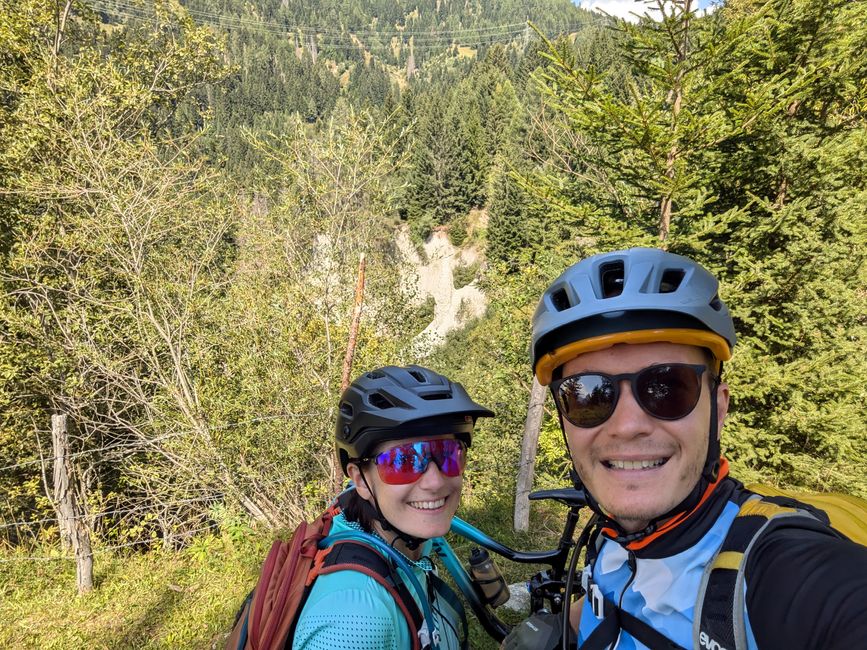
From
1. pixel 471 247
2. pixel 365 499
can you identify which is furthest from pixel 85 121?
pixel 471 247

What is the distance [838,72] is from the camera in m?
6.81

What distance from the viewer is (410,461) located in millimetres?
2273

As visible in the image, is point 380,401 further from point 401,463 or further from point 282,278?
point 282,278

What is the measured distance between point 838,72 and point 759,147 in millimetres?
1377

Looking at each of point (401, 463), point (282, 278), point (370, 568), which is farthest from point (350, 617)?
point (282, 278)

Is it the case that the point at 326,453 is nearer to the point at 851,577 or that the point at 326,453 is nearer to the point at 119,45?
the point at 851,577

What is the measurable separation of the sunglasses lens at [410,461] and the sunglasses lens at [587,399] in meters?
0.89

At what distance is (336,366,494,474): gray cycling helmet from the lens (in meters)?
2.27

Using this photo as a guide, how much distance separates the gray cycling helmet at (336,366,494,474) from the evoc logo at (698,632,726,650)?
1.32 metres

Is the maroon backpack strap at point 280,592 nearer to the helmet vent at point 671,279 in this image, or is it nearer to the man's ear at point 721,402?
the man's ear at point 721,402

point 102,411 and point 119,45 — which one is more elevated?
point 119,45

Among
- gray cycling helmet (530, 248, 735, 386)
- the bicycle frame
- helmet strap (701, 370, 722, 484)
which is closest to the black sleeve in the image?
helmet strap (701, 370, 722, 484)

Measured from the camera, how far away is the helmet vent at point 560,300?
175 centimetres

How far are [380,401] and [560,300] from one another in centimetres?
112
